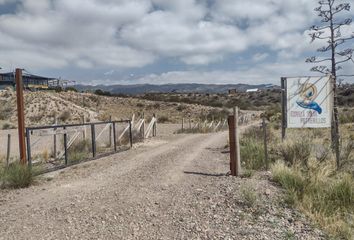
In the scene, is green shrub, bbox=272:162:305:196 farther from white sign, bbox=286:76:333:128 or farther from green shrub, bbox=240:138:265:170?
white sign, bbox=286:76:333:128

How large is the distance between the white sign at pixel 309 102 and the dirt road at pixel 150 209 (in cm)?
417

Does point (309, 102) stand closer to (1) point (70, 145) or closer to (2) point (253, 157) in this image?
(2) point (253, 157)

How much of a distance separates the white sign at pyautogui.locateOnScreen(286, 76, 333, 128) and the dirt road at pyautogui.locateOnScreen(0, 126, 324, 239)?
4171 millimetres

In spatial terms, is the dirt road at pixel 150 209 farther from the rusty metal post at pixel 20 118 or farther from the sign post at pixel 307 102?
the sign post at pixel 307 102

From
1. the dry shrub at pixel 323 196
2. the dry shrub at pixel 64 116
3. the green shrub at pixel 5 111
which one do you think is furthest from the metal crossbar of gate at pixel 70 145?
the green shrub at pixel 5 111

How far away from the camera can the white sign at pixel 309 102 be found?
14578mm

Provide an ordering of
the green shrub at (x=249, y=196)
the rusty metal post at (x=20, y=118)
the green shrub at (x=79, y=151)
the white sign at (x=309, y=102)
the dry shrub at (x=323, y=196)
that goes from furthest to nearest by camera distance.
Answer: the green shrub at (x=79, y=151)
the white sign at (x=309, y=102)
the rusty metal post at (x=20, y=118)
the green shrub at (x=249, y=196)
the dry shrub at (x=323, y=196)

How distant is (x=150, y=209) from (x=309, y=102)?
26.9 feet

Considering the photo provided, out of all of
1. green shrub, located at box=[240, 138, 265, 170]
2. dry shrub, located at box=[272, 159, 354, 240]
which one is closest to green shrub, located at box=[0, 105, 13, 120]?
green shrub, located at box=[240, 138, 265, 170]

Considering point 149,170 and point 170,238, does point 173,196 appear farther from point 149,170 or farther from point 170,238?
point 149,170

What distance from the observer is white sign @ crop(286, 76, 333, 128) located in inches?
574

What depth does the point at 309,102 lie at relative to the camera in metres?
14.8

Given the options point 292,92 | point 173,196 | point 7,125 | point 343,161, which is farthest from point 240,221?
point 7,125

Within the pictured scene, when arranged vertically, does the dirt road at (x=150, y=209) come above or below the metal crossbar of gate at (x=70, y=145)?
below
